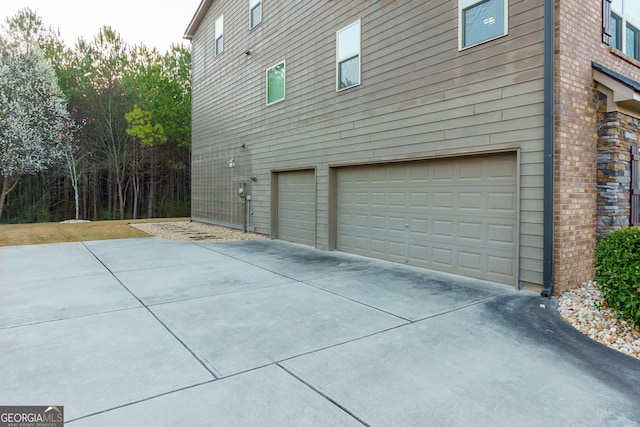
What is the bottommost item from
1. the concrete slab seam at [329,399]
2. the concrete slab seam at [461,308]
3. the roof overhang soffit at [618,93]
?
the concrete slab seam at [329,399]

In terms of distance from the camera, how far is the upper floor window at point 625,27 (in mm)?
5789

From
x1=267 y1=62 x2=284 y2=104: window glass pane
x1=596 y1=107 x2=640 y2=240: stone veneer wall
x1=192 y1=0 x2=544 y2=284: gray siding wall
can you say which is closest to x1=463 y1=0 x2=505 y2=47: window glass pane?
x1=192 y1=0 x2=544 y2=284: gray siding wall

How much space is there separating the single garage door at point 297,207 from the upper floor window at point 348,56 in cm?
229

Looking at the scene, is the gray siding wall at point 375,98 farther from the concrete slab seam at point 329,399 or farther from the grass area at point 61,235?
the concrete slab seam at point 329,399

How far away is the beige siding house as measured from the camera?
4.87 m

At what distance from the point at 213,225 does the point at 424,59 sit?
34.3 ft

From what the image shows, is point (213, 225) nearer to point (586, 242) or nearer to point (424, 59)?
point (424, 59)

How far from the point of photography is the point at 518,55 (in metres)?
5.05

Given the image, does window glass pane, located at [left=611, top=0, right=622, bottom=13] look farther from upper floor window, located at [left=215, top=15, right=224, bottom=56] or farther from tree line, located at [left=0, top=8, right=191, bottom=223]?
tree line, located at [left=0, top=8, right=191, bottom=223]

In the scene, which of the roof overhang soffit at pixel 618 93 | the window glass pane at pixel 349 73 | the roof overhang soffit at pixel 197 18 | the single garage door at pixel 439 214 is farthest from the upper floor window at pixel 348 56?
the roof overhang soffit at pixel 197 18

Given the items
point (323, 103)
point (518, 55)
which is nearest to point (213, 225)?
point (323, 103)

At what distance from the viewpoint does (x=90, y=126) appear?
19.7 metres

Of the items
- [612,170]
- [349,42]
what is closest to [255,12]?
[349,42]

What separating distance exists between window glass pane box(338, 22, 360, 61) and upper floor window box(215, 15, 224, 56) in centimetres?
698
